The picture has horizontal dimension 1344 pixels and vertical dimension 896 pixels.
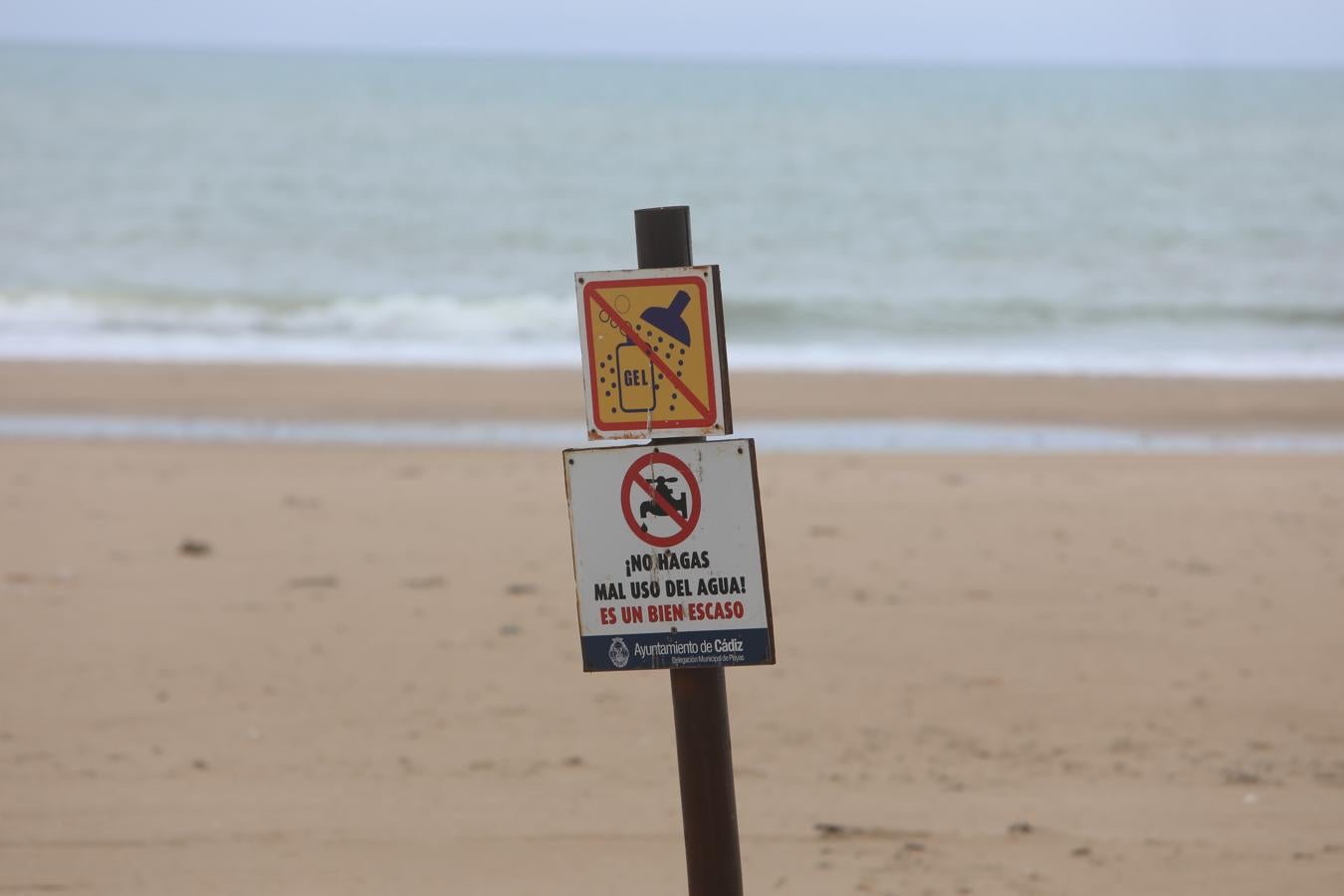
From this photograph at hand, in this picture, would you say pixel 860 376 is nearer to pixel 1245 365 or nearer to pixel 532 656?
pixel 1245 365

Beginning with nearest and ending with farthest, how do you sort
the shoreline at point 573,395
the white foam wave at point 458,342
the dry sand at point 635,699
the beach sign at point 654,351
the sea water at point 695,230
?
the beach sign at point 654,351, the dry sand at point 635,699, the shoreline at point 573,395, the white foam wave at point 458,342, the sea water at point 695,230

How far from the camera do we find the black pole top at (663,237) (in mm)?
2469

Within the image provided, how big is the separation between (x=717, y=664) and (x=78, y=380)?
14120 millimetres

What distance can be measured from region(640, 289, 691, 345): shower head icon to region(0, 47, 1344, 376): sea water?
1487 centimetres

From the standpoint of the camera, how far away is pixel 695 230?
1298 inches

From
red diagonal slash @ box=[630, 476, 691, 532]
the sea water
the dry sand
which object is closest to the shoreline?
the sea water

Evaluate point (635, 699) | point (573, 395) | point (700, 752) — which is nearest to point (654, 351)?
point (700, 752)

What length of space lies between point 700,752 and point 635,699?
3.09m

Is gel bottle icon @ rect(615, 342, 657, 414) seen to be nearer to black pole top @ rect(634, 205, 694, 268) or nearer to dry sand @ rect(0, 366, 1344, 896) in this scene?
black pole top @ rect(634, 205, 694, 268)

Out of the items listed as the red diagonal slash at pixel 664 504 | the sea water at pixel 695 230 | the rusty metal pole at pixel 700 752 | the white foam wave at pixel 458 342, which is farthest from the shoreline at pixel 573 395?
the red diagonal slash at pixel 664 504

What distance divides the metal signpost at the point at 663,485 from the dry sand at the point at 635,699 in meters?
1.75

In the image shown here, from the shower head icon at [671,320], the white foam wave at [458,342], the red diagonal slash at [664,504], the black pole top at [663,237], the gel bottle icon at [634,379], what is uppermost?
the white foam wave at [458,342]

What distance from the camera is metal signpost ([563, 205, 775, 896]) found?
8.02ft

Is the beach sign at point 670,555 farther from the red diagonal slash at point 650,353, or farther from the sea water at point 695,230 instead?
A: the sea water at point 695,230
